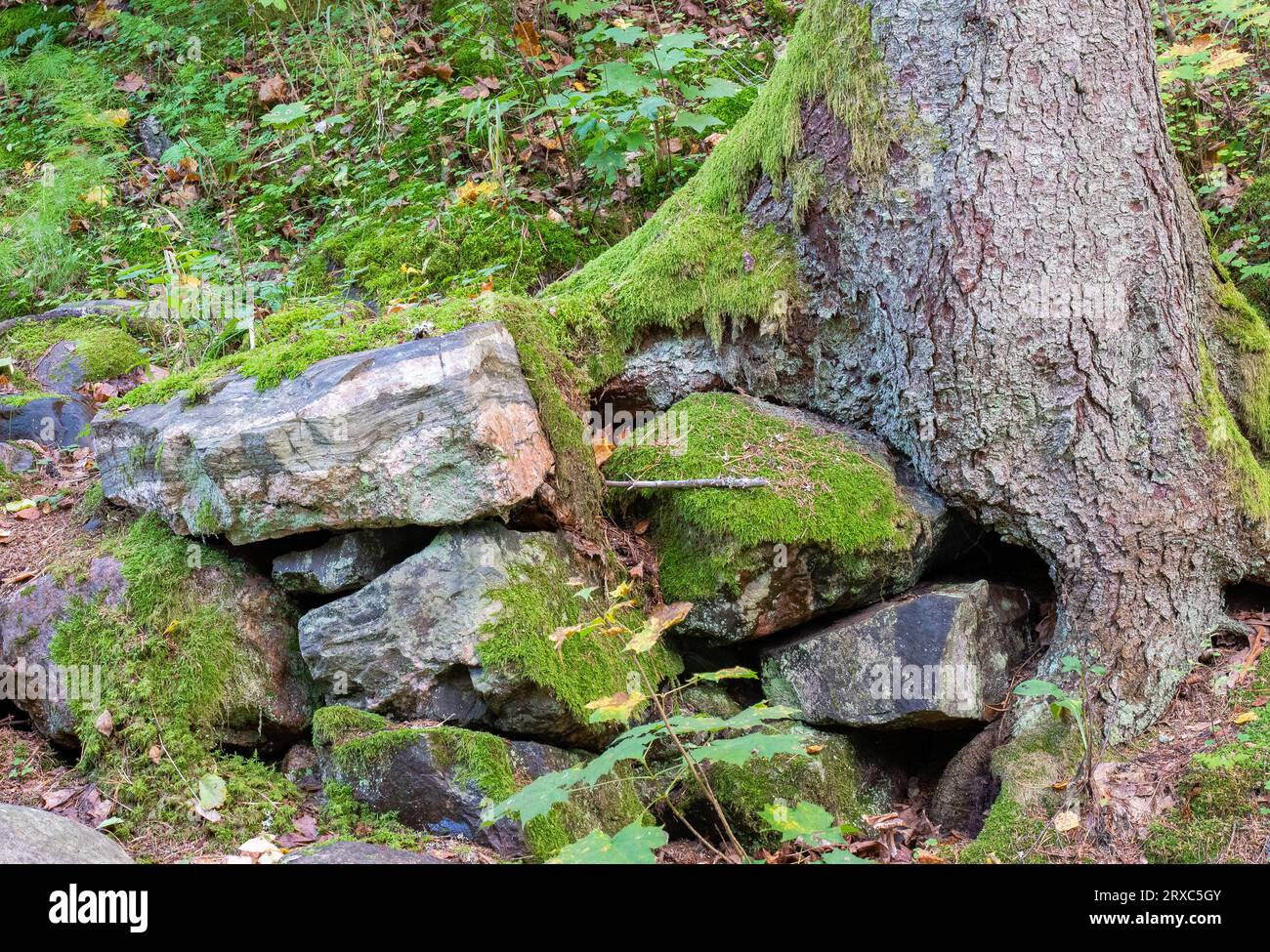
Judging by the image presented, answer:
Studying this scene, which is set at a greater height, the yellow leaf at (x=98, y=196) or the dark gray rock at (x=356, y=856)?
the yellow leaf at (x=98, y=196)

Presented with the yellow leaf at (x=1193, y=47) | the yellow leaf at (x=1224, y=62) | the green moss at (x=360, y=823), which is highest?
the yellow leaf at (x=1193, y=47)

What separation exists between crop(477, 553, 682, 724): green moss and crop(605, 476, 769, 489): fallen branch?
54 cm

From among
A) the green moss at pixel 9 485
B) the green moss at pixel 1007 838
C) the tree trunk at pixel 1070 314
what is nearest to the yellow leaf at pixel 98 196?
the green moss at pixel 9 485

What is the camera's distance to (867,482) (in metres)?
4.49

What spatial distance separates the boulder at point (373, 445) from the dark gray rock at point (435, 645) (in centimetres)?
19

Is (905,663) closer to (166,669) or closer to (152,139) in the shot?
(166,669)

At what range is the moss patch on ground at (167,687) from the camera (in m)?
3.86

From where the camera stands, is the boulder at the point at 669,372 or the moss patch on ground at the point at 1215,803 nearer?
the moss patch on ground at the point at 1215,803

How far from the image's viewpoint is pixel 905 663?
4.32 metres

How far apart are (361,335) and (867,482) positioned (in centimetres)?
241

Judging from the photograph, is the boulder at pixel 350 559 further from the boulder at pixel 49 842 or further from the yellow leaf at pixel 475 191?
the yellow leaf at pixel 475 191

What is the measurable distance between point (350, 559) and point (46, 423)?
277 cm

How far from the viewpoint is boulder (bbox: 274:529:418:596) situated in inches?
165

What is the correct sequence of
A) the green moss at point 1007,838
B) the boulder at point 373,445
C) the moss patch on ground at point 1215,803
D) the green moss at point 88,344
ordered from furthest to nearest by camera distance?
the green moss at point 88,344, the boulder at point 373,445, the green moss at point 1007,838, the moss patch on ground at point 1215,803
